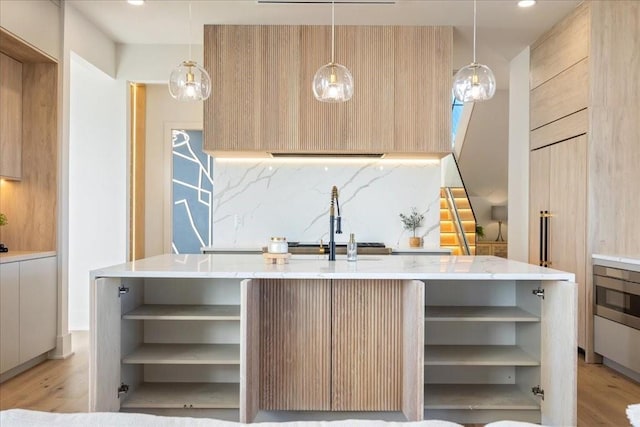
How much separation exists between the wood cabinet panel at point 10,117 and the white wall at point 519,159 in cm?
464

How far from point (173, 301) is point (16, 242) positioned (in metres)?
1.97

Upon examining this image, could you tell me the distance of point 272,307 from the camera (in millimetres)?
2631

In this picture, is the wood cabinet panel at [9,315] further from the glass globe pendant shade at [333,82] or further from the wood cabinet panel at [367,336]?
the glass globe pendant shade at [333,82]

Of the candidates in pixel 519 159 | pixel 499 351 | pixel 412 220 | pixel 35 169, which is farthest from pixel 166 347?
pixel 519 159

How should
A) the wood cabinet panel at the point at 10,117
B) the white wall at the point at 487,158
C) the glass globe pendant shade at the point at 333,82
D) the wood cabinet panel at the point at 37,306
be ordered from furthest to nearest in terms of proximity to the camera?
the white wall at the point at 487,158
the wood cabinet panel at the point at 10,117
the wood cabinet panel at the point at 37,306
the glass globe pendant shade at the point at 333,82

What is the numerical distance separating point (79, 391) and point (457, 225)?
19.1 feet

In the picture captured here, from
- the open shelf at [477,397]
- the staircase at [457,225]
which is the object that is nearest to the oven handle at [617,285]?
the open shelf at [477,397]

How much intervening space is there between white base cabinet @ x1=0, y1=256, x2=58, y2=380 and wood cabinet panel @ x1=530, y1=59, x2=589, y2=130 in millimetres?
4380

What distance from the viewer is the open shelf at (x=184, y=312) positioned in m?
2.46

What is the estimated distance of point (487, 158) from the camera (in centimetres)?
868

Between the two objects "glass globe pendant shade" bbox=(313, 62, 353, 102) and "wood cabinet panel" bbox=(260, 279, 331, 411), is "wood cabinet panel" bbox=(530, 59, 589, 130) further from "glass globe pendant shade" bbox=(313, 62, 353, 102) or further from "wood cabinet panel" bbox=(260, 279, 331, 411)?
"wood cabinet panel" bbox=(260, 279, 331, 411)

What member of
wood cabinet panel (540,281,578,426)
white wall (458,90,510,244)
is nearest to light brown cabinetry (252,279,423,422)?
wood cabinet panel (540,281,578,426)

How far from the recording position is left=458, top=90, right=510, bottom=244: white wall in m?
7.96

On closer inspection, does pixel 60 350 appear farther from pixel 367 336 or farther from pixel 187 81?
pixel 367 336
